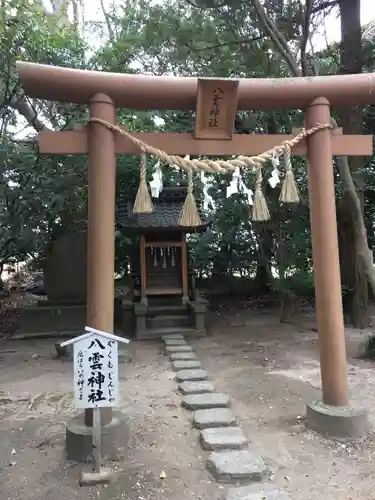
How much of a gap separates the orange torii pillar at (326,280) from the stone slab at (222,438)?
723 mm

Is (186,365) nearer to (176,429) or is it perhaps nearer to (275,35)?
(176,429)

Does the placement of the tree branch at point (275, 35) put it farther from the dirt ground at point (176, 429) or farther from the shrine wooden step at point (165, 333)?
the shrine wooden step at point (165, 333)

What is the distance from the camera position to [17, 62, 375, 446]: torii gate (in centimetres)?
372

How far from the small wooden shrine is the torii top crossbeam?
213 inches

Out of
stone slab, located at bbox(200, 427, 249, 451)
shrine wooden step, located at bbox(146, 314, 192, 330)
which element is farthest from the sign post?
shrine wooden step, located at bbox(146, 314, 192, 330)

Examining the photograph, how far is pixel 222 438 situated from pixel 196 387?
4.95ft

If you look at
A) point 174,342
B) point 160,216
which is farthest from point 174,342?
point 160,216

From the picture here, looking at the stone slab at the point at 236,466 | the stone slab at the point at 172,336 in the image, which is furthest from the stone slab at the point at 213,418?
the stone slab at the point at 172,336

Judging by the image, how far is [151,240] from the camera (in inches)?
383

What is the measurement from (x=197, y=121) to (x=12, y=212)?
606 centimetres

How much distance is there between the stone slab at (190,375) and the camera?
221 inches

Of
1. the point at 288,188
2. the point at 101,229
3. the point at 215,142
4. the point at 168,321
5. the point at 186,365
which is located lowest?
the point at 186,365

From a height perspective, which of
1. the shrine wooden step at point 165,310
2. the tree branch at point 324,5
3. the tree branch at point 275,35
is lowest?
the shrine wooden step at point 165,310

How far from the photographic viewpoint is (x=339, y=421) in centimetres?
379
